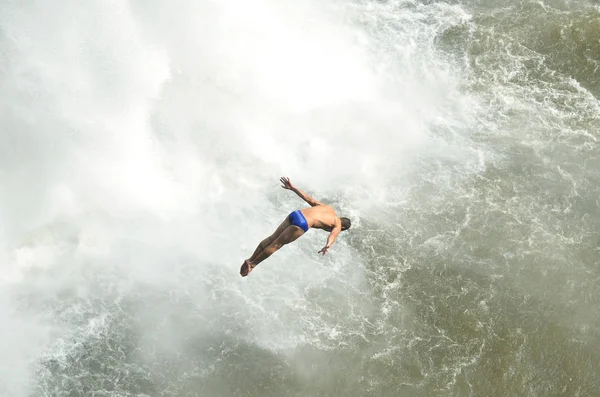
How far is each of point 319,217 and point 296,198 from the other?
18.0 feet

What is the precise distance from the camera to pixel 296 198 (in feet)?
52.0

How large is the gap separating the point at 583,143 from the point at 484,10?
5.98 metres

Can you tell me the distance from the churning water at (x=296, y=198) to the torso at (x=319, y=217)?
3.69 m

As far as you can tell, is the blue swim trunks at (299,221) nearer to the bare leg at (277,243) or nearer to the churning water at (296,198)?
the bare leg at (277,243)

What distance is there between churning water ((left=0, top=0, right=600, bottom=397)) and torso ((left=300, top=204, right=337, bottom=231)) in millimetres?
3694

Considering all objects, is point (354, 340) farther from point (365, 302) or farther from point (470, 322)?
point (470, 322)

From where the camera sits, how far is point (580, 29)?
64.2 feet

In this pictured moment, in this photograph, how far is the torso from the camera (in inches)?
405

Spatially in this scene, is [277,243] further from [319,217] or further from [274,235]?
[319,217]

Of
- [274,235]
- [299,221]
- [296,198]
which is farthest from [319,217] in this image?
[296,198]

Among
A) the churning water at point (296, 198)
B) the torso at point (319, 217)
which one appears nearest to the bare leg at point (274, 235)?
the torso at point (319, 217)

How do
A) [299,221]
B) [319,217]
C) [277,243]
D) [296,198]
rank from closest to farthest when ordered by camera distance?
[299,221]
[319,217]
[277,243]
[296,198]

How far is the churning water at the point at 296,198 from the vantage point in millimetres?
13102

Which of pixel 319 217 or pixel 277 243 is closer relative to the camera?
pixel 319 217
